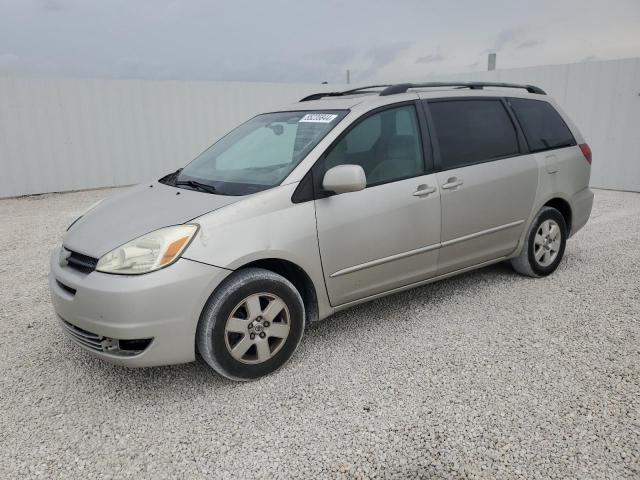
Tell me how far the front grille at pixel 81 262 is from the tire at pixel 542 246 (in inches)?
135

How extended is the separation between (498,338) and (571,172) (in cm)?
197

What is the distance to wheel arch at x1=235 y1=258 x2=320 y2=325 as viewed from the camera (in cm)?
295

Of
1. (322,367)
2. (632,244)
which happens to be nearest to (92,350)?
(322,367)

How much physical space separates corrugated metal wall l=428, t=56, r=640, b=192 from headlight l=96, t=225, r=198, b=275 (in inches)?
367

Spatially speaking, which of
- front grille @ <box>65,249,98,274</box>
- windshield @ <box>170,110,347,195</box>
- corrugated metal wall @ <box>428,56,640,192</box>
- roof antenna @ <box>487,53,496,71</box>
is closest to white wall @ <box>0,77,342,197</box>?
roof antenna @ <box>487,53,496,71</box>

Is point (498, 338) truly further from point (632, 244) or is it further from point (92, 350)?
point (632, 244)

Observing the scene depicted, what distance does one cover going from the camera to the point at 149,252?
2.58 metres

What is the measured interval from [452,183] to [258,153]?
1.44 m

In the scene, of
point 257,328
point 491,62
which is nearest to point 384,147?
point 257,328

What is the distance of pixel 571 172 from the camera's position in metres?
4.40

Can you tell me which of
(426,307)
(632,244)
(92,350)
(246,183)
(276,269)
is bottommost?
(632,244)

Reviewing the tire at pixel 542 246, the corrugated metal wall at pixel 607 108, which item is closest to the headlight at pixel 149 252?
the tire at pixel 542 246

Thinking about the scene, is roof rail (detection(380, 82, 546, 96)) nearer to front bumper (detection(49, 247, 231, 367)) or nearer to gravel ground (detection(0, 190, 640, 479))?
gravel ground (detection(0, 190, 640, 479))

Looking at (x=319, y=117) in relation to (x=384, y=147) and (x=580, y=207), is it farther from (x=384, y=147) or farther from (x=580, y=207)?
(x=580, y=207)
